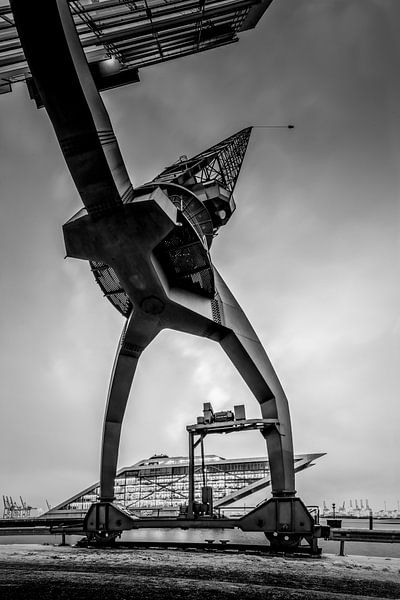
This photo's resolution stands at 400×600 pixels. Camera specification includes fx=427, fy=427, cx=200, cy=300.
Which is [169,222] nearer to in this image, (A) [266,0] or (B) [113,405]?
(B) [113,405]

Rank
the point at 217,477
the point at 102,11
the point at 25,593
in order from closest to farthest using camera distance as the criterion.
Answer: the point at 25,593 < the point at 102,11 < the point at 217,477

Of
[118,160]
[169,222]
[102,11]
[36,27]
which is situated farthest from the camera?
[102,11]

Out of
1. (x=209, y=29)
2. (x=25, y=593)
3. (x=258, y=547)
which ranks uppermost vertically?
(x=209, y=29)

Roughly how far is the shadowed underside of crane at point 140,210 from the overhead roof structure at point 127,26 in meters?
0.09

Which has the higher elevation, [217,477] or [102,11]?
[102,11]

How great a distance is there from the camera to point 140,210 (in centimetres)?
1341

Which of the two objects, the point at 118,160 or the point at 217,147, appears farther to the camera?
the point at 217,147

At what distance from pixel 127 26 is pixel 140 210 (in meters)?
15.3

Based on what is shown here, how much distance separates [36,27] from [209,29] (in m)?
20.5

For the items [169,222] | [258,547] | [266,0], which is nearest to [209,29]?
[266,0]

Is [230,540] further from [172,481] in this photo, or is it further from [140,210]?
[172,481]

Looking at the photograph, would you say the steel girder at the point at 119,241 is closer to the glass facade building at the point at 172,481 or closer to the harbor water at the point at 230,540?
the harbor water at the point at 230,540

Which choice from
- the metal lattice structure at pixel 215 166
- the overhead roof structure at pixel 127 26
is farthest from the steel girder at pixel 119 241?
the overhead roof structure at pixel 127 26

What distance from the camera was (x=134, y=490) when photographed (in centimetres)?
7794
